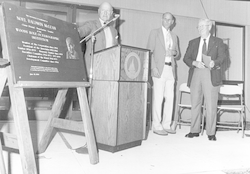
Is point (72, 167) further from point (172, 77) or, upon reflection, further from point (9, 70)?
point (172, 77)

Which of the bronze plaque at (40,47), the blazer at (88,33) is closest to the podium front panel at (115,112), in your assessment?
the blazer at (88,33)

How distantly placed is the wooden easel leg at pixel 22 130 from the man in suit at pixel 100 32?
1.24m

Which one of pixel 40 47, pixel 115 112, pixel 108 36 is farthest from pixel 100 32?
pixel 40 47

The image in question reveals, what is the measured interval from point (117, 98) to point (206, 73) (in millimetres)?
1522

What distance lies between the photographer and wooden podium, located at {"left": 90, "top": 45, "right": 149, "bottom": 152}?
7.81 feet

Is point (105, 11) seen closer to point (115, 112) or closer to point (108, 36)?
point (108, 36)

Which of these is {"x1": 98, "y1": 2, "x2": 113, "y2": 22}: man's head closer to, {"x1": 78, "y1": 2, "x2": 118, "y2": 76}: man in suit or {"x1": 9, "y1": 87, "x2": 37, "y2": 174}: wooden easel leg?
{"x1": 78, "y1": 2, "x2": 118, "y2": 76}: man in suit

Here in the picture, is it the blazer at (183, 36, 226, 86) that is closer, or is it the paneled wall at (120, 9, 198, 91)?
the blazer at (183, 36, 226, 86)

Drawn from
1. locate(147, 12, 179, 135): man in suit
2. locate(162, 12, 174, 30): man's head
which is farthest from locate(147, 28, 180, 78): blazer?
locate(162, 12, 174, 30): man's head

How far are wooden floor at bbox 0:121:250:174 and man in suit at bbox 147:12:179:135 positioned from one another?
1.50 ft

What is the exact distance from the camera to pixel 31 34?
1.66 m

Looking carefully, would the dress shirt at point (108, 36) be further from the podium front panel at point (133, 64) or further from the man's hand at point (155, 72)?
the man's hand at point (155, 72)

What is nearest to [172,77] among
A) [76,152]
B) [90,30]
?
[90,30]

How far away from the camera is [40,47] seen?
67.1 inches
